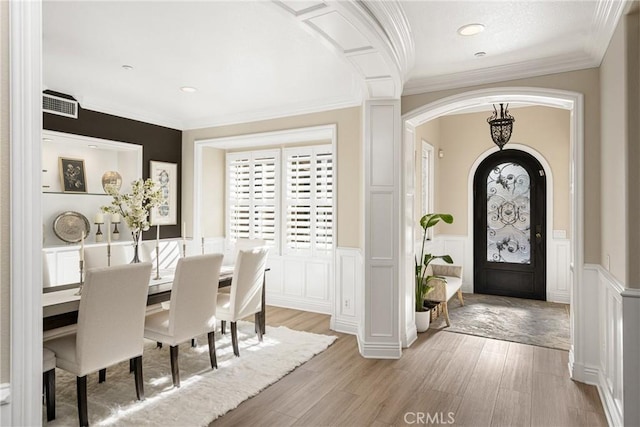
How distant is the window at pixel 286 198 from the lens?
514 centimetres

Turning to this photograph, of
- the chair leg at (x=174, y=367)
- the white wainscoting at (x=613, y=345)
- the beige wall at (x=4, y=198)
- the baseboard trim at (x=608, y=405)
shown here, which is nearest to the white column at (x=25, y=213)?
the beige wall at (x=4, y=198)

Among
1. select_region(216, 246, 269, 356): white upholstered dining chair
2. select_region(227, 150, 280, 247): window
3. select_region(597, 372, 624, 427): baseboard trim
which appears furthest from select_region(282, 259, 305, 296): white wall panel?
select_region(597, 372, 624, 427): baseboard trim

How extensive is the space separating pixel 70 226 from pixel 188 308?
96.0 inches

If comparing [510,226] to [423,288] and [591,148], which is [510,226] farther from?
[591,148]

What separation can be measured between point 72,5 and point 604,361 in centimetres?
445

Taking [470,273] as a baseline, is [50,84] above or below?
above

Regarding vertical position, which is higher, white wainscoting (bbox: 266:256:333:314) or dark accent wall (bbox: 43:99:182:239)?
dark accent wall (bbox: 43:99:182:239)

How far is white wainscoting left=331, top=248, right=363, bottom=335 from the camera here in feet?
14.2

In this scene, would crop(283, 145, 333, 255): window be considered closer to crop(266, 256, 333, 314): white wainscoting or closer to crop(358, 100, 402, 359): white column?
crop(266, 256, 333, 314): white wainscoting

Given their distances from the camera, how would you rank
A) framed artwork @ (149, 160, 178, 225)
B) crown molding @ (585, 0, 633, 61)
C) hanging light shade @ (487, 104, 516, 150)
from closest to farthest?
crown molding @ (585, 0, 633, 61) → hanging light shade @ (487, 104, 516, 150) → framed artwork @ (149, 160, 178, 225)

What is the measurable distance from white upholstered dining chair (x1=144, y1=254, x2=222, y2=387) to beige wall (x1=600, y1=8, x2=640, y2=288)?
2753 mm

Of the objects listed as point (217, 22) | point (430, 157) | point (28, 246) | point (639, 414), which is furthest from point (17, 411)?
point (430, 157)

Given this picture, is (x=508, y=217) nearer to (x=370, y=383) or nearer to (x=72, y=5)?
(x=370, y=383)

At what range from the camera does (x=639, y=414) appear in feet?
6.83
